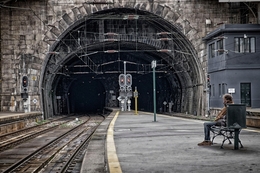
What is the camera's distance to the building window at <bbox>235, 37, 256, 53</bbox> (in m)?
39.8

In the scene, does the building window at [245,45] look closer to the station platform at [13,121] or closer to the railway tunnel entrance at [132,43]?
the railway tunnel entrance at [132,43]

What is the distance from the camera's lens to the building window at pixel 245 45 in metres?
39.8

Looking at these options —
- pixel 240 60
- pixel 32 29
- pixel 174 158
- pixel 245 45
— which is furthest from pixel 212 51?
pixel 174 158

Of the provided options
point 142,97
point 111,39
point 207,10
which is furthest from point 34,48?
point 142,97

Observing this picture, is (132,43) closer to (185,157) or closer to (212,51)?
(212,51)

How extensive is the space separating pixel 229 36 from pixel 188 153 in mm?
31579

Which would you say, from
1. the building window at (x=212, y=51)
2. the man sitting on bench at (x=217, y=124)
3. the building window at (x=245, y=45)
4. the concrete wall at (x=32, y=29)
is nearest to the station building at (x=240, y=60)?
the building window at (x=245, y=45)

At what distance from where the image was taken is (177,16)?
41.7 metres

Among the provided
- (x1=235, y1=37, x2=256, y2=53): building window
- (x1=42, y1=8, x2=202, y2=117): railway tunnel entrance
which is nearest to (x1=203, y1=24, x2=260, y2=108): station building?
(x1=235, y1=37, x2=256, y2=53): building window

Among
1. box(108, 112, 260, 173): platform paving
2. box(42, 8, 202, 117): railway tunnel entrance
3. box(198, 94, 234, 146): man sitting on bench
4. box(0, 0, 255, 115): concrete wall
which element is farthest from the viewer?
box(42, 8, 202, 117): railway tunnel entrance

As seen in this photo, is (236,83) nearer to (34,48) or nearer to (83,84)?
(34,48)

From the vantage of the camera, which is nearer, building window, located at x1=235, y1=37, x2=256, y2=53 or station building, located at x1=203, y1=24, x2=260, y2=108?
station building, located at x1=203, y1=24, x2=260, y2=108

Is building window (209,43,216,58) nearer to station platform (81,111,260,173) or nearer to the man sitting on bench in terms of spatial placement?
station platform (81,111,260,173)

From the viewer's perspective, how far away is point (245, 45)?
3991 centimetres
